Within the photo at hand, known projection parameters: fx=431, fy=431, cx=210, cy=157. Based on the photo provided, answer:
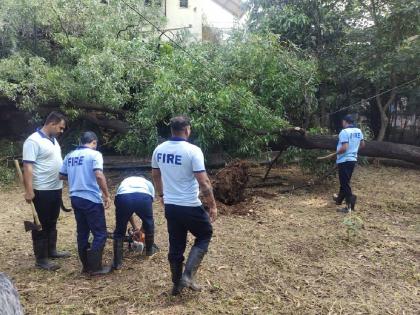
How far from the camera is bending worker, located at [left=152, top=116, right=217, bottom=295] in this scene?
392 cm

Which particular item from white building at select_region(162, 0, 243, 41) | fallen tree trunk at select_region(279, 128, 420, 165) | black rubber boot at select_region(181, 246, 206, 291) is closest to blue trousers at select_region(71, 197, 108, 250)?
black rubber boot at select_region(181, 246, 206, 291)

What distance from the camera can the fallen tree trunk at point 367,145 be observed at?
326 inches

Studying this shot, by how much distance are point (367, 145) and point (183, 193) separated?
585cm

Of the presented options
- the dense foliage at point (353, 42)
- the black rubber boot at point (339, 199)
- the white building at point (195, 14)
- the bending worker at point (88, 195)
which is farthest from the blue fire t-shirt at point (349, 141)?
the white building at point (195, 14)

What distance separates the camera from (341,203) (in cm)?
786

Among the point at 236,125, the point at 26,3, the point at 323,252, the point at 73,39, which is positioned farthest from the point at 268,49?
the point at 26,3

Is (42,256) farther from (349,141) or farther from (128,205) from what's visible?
(349,141)

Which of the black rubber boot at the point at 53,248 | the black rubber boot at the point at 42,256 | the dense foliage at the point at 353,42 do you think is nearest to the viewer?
the black rubber boot at the point at 42,256

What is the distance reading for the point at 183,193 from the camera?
3967mm

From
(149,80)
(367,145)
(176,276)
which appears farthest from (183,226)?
(149,80)

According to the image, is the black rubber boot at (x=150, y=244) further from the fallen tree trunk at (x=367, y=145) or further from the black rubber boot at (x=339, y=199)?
the fallen tree trunk at (x=367, y=145)

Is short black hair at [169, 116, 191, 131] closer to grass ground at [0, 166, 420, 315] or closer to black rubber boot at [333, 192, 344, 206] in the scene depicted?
grass ground at [0, 166, 420, 315]

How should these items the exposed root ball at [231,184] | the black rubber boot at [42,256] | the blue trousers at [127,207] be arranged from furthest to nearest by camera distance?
the exposed root ball at [231,184] → the black rubber boot at [42,256] → the blue trousers at [127,207]

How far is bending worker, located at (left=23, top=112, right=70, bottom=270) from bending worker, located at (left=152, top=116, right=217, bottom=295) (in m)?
1.42
